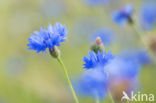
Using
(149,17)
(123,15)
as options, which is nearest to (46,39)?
(123,15)

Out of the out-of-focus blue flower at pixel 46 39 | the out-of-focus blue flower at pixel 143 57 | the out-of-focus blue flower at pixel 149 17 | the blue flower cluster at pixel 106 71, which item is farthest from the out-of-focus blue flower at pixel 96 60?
the out-of-focus blue flower at pixel 149 17

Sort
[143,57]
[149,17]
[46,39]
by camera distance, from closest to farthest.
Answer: [46,39]
[143,57]
[149,17]

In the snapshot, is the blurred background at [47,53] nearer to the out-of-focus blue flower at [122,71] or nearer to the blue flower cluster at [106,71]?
the blue flower cluster at [106,71]

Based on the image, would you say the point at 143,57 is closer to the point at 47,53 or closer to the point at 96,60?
the point at 47,53

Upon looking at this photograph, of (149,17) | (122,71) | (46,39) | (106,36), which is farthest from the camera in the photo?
(106,36)

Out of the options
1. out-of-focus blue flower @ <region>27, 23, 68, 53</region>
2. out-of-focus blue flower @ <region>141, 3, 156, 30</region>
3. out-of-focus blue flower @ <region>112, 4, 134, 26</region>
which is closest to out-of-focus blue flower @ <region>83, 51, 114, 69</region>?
out-of-focus blue flower @ <region>27, 23, 68, 53</region>

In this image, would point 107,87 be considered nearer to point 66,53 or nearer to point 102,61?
point 102,61

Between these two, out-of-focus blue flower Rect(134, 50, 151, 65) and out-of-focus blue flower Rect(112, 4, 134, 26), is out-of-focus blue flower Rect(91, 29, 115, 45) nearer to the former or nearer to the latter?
out-of-focus blue flower Rect(134, 50, 151, 65)

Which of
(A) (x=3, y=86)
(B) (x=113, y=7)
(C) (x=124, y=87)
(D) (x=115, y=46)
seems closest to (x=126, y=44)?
(D) (x=115, y=46)
